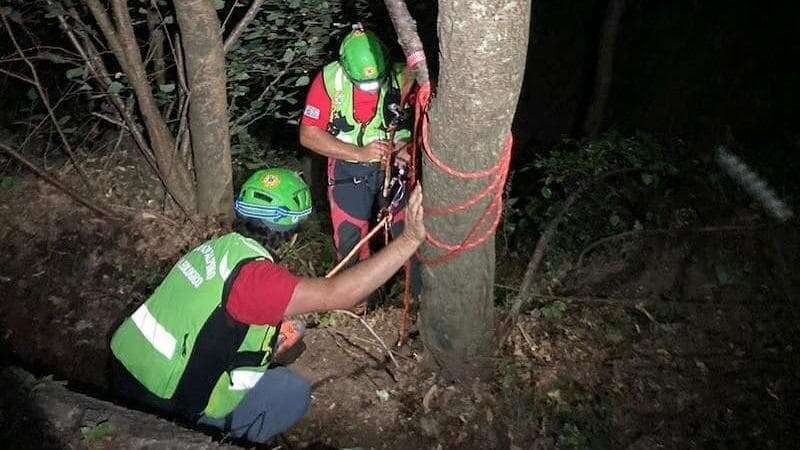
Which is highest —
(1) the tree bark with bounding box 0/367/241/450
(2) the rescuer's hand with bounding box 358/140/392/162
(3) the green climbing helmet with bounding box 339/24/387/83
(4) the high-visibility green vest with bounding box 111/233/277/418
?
(3) the green climbing helmet with bounding box 339/24/387/83

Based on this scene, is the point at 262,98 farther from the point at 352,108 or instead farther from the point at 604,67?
the point at 604,67

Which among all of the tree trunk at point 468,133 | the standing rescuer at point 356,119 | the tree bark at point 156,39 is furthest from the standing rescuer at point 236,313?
the tree bark at point 156,39

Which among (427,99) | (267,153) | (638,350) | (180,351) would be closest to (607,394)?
(638,350)

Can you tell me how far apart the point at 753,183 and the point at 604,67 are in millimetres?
5944

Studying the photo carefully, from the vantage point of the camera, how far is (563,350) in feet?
11.3

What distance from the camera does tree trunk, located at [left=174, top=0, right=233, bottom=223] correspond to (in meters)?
4.03

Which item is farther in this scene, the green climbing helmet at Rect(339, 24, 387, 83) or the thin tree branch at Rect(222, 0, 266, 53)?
the thin tree branch at Rect(222, 0, 266, 53)

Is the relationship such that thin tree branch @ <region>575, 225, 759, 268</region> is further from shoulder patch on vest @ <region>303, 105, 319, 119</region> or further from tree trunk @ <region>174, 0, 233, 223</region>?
tree trunk @ <region>174, 0, 233, 223</region>

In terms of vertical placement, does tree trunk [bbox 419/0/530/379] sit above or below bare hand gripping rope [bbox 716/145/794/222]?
above

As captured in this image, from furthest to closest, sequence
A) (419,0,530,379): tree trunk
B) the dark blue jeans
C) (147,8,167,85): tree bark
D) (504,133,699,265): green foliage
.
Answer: (147,8,167,85): tree bark → (504,133,699,265): green foliage → the dark blue jeans → (419,0,530,379): tree trunk

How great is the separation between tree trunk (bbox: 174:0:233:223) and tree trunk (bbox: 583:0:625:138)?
6645 mm

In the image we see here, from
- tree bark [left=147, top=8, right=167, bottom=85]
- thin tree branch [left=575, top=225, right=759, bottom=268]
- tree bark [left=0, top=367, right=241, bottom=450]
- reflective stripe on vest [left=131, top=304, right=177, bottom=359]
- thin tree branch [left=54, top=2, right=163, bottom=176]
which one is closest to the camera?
tree bark [left=0, top=367, right=241, bottom=450]

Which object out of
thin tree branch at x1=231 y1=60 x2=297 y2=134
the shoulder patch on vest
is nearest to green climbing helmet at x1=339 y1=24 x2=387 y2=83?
the shoulder patch on vest

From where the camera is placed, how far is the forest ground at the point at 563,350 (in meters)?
3.11
